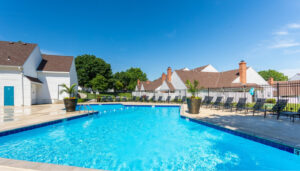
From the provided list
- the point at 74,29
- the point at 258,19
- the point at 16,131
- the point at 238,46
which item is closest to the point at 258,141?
the point at 16,131

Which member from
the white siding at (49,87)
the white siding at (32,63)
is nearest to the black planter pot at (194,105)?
the white siding at (49,87)

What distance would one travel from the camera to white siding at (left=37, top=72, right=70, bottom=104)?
55.8 feet

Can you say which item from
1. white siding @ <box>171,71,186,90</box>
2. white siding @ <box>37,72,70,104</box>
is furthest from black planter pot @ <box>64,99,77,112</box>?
white siding @ <box>171,71,186,90</box>

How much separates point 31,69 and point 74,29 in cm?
724

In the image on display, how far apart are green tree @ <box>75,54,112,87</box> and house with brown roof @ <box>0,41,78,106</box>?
16300 millimetres

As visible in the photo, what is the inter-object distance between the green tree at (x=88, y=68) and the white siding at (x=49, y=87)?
63.6 feet

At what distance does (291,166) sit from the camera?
3414mm

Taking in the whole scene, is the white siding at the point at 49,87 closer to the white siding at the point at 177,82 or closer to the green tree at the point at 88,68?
the white siding at the point at 177,82

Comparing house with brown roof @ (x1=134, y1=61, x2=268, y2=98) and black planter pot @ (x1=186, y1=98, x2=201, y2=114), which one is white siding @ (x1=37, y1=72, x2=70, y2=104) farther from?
black planter pot @ (x1=186, y1=98, x2=201, y2=114)

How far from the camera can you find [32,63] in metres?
16.2

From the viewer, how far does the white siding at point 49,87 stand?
17.0m

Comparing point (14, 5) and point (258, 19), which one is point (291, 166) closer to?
point (258, 19)

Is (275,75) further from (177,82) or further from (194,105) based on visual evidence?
(194,105)

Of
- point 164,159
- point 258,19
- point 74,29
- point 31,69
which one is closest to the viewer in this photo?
point 164,159
